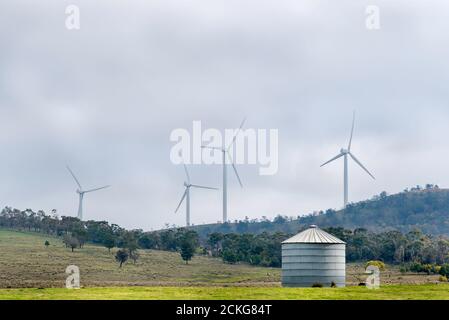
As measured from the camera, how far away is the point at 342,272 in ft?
319

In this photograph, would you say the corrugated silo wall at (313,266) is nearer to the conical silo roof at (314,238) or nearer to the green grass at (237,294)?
the conical silo roof at (314,238)

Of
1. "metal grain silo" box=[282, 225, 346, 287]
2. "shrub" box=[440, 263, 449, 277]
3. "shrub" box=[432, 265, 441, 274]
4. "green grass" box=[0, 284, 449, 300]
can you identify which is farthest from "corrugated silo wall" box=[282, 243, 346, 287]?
"shrub" box=[432, 265, 441, 274]

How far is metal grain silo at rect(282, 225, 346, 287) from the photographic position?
313 ft

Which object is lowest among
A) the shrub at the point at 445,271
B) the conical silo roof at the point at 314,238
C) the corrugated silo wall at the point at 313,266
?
the shrub at the point at 445,271

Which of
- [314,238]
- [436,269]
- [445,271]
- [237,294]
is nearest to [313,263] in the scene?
[314,238]

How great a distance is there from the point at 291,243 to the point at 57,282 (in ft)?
236

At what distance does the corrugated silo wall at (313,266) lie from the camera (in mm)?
95188

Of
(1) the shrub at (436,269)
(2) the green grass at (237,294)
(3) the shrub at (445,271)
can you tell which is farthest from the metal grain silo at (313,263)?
(1) the shrub at (436,269)
